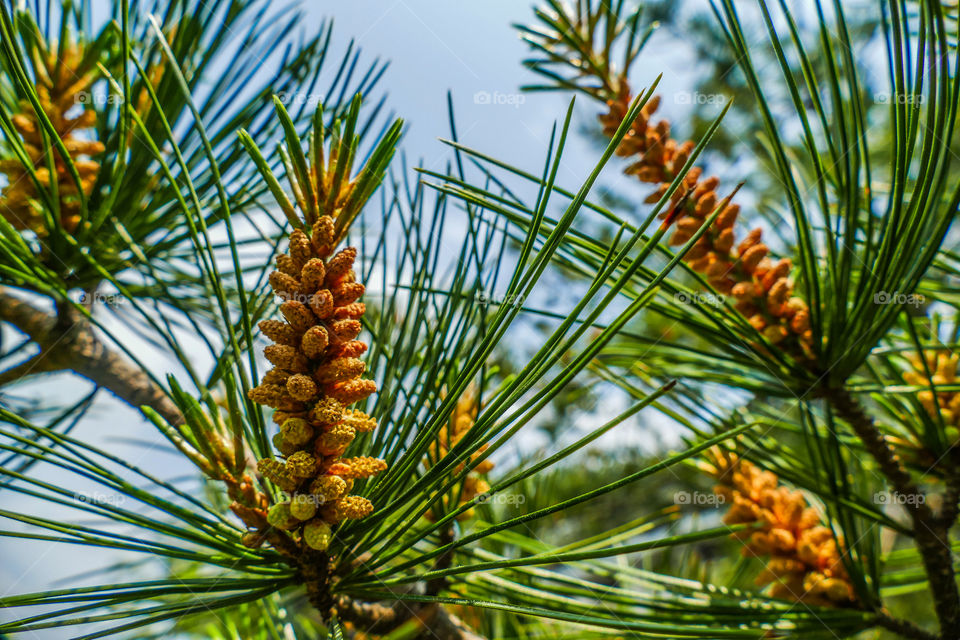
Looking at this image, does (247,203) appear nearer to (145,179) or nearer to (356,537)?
(145,179)

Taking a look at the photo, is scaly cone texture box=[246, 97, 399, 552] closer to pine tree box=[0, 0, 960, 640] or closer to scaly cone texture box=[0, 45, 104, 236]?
pine tree box=[0, 0, 960, 640]

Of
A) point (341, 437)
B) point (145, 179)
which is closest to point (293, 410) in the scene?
point (341, 437)

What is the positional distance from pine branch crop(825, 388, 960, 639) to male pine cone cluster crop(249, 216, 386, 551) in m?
0.47

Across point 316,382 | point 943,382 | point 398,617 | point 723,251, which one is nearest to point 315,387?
point 316,382

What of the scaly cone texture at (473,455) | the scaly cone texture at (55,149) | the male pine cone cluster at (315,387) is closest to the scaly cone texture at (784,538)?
the scaly cone texture at (473,455)

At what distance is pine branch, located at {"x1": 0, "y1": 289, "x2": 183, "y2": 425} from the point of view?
2.26ft

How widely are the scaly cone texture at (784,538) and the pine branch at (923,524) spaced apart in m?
0.08

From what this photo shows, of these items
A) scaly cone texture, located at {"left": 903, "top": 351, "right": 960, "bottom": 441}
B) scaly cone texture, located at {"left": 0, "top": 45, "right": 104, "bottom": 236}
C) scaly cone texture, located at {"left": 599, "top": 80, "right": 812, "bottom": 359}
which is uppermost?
scaly cone texture, located at {"left": 0, "top": 45, "right": 104, "bottom": 236}

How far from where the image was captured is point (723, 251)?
0.69 metres

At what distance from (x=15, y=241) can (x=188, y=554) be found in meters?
0.33

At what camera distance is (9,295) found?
780mm

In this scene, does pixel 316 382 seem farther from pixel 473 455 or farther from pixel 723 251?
pixel 723 251

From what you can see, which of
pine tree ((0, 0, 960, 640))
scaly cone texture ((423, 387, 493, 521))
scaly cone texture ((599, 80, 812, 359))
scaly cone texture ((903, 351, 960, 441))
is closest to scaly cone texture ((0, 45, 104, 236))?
pine tree ((0, 0, 960, 640))

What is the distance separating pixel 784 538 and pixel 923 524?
15 centimetres
